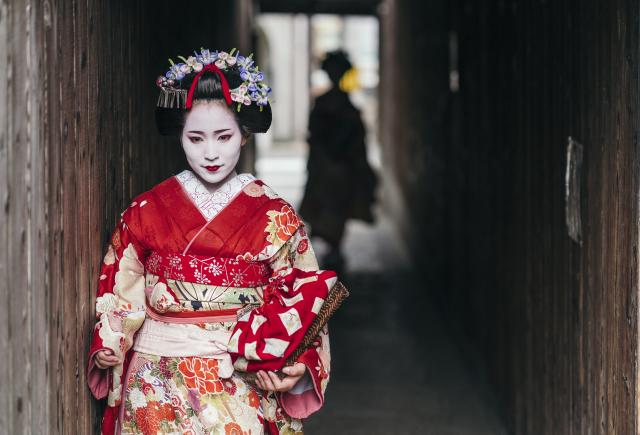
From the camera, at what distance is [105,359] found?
3498mm

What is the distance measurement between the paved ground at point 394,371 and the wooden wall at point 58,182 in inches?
99.9

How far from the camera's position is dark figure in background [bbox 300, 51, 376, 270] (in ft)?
32.6

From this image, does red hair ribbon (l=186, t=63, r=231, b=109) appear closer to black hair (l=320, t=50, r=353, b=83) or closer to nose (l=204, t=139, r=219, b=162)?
nose (l=204, t=139, r=219, b=162)

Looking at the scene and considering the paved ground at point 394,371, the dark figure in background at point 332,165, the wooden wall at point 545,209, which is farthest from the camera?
the dark figure in background at point 332,165

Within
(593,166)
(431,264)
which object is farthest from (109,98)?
(431,264)

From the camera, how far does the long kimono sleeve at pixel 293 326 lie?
354 centimetres

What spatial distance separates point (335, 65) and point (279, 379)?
6295 millimetres

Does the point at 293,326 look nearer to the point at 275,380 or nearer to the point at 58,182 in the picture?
the point at 275,380

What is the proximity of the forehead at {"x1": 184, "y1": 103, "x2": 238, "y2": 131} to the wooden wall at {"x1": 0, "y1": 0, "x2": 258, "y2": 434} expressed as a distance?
31 cm

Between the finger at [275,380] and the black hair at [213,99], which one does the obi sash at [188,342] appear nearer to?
the finger at [275,380]

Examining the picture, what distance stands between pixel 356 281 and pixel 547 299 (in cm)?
544

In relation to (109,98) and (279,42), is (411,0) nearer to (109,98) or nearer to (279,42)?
(109,98)

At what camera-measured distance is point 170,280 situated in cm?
355

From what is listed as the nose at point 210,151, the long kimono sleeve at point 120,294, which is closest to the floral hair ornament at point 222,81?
the nose at point 210,151
